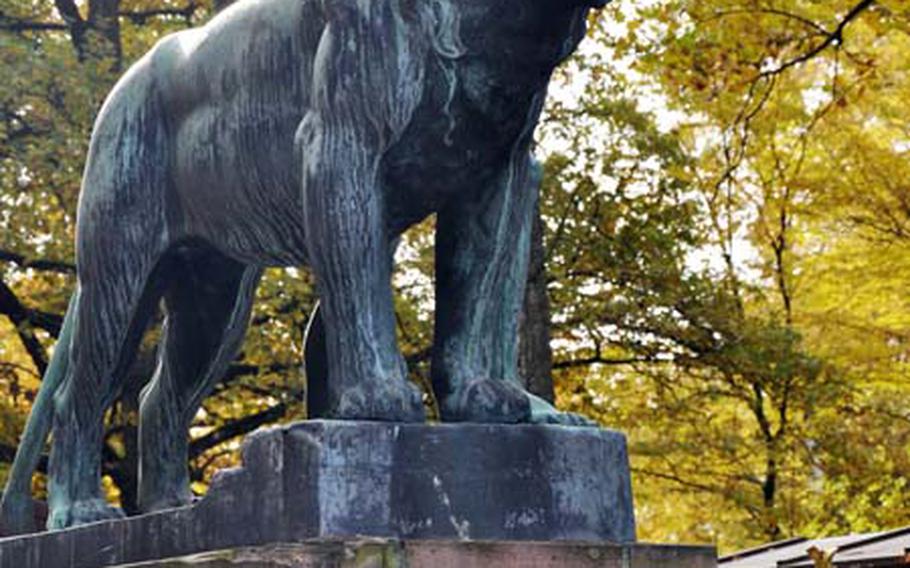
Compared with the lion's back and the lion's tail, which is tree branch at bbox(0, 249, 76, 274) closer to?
the lion's tail

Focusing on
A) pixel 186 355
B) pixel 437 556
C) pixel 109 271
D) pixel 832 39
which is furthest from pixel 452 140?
pixel 832 39

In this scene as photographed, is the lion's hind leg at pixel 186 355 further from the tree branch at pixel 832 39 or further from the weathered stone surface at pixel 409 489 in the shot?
the tree branch at pixel 832 39

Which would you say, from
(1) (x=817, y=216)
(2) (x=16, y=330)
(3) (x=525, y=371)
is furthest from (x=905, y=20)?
(2) (x=16, y=330)

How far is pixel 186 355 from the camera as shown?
532 cm

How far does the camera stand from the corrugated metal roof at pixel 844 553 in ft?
32.7

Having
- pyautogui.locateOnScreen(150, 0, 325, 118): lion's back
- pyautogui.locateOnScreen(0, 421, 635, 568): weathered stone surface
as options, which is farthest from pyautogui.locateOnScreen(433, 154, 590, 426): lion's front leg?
pyautogui.locateOnScreen(150, 0, 325, 118): lion's back

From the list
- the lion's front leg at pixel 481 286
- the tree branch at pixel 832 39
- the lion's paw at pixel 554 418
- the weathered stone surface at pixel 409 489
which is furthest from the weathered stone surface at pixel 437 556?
the tree branch at pixel 832 39

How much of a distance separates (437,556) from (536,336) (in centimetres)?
1067

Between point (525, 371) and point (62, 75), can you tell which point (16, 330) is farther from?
point (525, 371)

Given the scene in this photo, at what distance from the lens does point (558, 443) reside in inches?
164

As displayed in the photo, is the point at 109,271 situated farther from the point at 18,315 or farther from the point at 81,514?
the point at 18,315

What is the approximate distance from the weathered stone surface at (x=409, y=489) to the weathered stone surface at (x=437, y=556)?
0.08 metres

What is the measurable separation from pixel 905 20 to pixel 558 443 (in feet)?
34.7

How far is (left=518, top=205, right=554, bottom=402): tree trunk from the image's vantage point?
1393 centimetres
